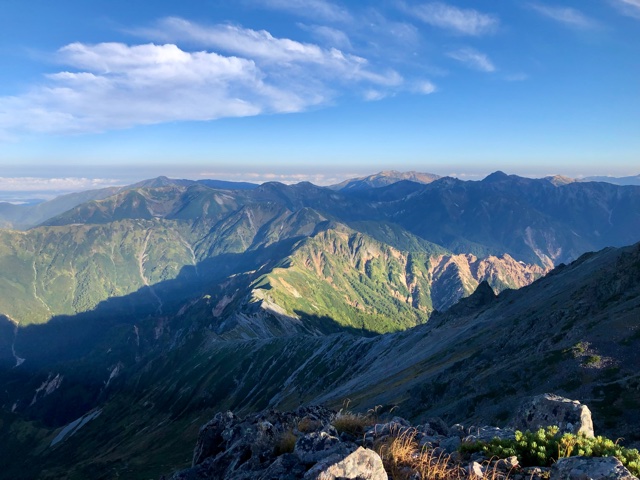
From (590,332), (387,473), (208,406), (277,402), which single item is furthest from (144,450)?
(387,473)

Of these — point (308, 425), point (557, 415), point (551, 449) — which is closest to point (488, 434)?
point (557, 415)

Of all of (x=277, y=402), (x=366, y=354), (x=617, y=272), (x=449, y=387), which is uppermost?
(x=617, y=272)

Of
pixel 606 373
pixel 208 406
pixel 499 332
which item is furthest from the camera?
pixel 208 406

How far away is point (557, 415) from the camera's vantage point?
21047 millimetres

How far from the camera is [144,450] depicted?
567 ft

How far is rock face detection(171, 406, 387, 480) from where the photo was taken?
42.9 ft

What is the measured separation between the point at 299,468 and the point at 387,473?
3.55 metres

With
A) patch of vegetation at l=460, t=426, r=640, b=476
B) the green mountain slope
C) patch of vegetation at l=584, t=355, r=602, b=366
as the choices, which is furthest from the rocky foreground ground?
patch of vegetation at l=584, t=355, r=602, b=366

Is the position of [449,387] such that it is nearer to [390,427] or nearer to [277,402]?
[390,427]

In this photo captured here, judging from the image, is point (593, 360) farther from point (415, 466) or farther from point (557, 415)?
point (415, 466)

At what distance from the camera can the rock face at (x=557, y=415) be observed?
2016 centimetres

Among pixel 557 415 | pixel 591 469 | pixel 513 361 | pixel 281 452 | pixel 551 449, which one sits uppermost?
pixel 591 469

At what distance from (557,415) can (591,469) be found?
38.0 ft

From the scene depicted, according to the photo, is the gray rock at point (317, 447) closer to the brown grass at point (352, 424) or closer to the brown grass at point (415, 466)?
the brown grass at point (415, 466)
